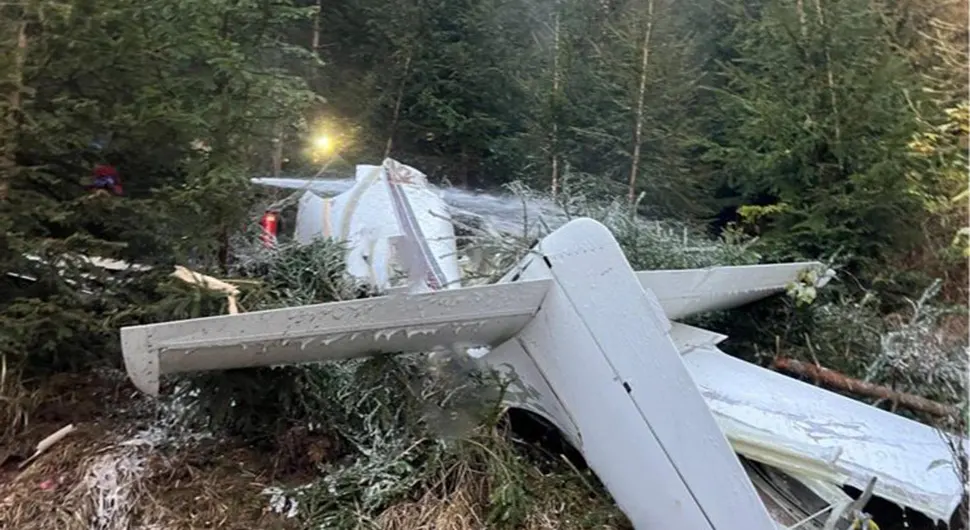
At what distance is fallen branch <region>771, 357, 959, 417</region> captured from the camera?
272 centimetres

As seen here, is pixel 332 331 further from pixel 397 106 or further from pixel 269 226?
pixel 397 106

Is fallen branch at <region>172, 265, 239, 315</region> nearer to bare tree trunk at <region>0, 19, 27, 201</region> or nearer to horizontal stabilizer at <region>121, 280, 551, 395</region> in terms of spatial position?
horizontal stabilizer at <region>121, 280, 551, 395</region>

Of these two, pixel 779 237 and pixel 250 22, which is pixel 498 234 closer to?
pixel 250 22

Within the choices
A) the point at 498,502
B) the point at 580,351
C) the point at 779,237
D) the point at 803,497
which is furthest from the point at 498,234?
the point at 779,237

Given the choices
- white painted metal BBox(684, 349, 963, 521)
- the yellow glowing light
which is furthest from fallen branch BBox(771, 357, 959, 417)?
the yellow glowing light

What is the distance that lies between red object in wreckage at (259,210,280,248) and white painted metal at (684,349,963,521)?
1.70 meters

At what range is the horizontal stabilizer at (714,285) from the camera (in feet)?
8.33

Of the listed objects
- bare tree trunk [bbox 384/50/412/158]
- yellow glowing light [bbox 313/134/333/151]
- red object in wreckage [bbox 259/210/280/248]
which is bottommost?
Answer: yellow glowing light [bbox 313/134/333/151]

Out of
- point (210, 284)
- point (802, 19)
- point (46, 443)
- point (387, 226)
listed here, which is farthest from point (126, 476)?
point (802, 19)

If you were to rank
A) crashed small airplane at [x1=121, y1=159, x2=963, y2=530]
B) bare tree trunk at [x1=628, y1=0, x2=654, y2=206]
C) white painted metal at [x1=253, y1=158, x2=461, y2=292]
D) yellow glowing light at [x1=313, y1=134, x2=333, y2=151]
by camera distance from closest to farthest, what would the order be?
crashed small airplane at [x1=121, y1=159, x2=963, y2=530], white painted metal at [x1=253, y1=158, x2=461, y2=292], bare tree trunk at [x1=628, y1=0, x2=654, y2=206], yellow glowing light at [x1=313, y1=134, x2=333, y2=151]

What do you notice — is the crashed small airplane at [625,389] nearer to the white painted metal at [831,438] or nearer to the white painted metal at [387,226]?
the white painted metal at [831,438]

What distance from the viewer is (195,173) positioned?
2594mm

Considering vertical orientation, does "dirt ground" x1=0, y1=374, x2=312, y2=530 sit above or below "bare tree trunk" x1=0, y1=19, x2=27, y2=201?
below

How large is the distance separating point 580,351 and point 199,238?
4.66 feet
